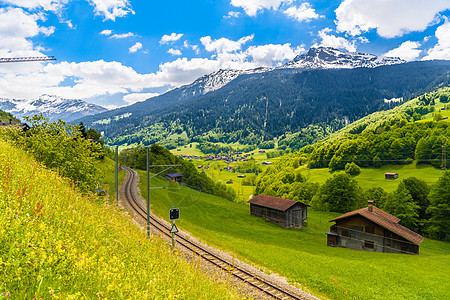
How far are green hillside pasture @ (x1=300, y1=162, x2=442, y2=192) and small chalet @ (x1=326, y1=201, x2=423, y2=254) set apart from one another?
2795 inches

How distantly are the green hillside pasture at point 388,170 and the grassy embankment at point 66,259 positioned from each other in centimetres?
12747

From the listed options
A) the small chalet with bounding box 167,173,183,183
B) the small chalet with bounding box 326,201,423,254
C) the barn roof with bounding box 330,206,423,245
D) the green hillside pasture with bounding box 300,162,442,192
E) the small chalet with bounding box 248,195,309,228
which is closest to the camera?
the barn roof with bounding box 330,206,423,245

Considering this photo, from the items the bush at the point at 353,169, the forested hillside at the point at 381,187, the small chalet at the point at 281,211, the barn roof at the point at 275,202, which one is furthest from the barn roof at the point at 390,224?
the bush at the point at 353,169

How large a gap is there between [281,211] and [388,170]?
11511 cm

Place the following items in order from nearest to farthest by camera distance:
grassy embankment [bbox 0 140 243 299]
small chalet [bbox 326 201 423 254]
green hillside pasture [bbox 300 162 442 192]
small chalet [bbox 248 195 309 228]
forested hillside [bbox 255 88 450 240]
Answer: grassy embankment [bbox 0 140 243 299] < small chalet [bbox 326 201 423 254] < small chalet [bbox 248 195 309 228] < forested hillside [bbox 255 88 450 240] < green hillside pasture [bbox 300 162 442 192]

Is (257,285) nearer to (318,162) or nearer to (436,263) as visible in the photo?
(436,263)

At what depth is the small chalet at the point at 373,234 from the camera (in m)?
46.6

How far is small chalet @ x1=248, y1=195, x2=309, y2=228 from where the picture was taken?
64438 mm

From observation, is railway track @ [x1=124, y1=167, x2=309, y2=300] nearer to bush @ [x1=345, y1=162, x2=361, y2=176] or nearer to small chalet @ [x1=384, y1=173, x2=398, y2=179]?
small chalet @ [x1=384, y1=173, x2=398, y2=179]

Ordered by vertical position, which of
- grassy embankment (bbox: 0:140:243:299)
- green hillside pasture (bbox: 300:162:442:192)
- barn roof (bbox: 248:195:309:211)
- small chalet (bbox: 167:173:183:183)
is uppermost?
grassy embankment (bbox: 0:140:243:299)

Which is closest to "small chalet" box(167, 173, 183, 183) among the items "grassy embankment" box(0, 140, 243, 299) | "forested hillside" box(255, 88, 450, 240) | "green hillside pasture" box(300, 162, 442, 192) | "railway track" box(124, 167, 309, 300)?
"forested hillside" box(255, 88, 450, 240)

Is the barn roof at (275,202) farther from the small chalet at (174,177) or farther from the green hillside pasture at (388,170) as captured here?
the green hillside pasture at (388,170)

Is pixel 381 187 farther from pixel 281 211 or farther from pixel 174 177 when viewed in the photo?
pixel 174 177

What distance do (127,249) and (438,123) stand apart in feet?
756
